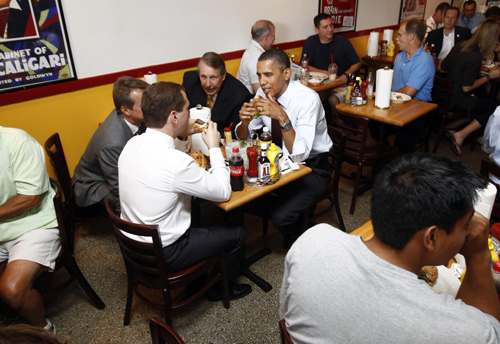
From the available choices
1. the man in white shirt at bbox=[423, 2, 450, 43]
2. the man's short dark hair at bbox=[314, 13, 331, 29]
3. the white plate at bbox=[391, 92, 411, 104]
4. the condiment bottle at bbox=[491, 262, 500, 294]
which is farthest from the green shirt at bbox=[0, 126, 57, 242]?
the man in white shirt at bbox=[423, 2, 450, 43]

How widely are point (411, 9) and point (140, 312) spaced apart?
7873mm

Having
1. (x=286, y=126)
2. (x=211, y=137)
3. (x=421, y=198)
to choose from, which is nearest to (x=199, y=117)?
(x=211, y=137)

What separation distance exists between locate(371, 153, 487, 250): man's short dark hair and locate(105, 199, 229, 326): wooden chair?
3.77 ft

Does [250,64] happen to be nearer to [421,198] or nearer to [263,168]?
[263,168]

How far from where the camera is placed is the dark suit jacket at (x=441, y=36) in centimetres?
590

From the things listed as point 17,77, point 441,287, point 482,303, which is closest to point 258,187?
point 441,287

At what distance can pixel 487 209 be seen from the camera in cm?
144

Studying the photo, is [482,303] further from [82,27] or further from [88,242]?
[82,27]

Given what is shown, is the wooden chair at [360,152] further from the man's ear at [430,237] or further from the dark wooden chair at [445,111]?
the man's ear at [430,237]

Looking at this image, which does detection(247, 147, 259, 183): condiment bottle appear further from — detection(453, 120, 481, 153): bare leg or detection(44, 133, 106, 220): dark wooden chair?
detection(453, 120, 481, 153): bare leg

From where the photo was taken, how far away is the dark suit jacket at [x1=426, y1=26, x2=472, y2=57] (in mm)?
5902

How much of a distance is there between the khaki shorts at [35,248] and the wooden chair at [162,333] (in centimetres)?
127

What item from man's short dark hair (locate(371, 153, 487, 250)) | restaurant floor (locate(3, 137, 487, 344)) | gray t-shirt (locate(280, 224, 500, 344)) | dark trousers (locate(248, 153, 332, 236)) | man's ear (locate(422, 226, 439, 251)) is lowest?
restaurant floor (locate(3, 137, 487, 344))

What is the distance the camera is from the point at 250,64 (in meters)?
4.36
